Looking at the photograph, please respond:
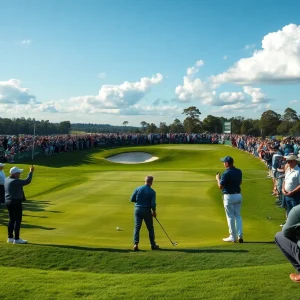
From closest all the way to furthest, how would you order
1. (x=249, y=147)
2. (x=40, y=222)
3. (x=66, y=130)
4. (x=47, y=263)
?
(x=47, y=263) < (x=40, y=222) < (x=249, y=147) < (x=66, y=130)

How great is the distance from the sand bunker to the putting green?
912 inches

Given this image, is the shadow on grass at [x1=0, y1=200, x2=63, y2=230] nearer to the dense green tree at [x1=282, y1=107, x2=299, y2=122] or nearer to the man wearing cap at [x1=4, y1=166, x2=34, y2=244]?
the man wearing cap at [x1=4, y1=166, x2=34, y2=244]

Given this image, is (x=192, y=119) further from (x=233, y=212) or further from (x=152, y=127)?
(x=233, y=212)

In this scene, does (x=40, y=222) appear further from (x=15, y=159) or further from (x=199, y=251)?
(x=15, y=159)

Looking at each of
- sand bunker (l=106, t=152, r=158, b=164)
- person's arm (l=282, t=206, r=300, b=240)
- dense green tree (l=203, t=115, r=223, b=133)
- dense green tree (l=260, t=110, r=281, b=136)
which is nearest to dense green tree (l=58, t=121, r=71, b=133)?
dense green tree (l=203, t=115, r=223, b=133)

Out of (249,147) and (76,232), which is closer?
(76,232)

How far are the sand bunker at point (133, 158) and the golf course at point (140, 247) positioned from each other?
2820 cm

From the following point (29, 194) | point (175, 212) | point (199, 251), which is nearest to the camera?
point (199, 251)

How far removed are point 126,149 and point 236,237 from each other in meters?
49.1

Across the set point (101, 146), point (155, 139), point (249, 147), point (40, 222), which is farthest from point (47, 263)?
point (155, 139)

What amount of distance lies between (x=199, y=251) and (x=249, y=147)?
4056 centimetres

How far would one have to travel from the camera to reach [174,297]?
6738 mm

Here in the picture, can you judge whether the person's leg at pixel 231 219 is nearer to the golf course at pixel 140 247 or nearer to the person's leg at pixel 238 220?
the person's leg at pixel 238 220

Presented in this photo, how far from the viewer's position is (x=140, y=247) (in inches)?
458
